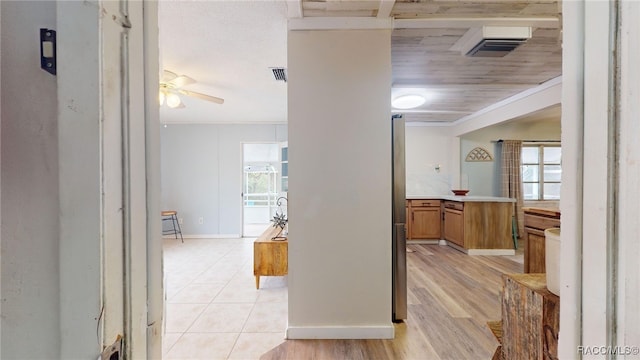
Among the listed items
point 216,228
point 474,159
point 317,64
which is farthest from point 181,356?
point 474,159

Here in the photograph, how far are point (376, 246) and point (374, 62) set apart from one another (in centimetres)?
137

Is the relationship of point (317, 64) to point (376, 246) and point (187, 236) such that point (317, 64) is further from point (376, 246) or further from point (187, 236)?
point (187, 236)

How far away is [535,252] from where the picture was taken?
2715 millimetres

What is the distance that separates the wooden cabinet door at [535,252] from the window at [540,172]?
10.2 feet

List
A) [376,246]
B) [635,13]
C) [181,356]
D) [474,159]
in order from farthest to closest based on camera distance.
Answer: [474,159] < [376,246] < [181,356] < [635,13]

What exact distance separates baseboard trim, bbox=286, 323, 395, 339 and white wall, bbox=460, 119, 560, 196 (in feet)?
14.2

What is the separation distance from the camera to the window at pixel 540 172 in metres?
5.31

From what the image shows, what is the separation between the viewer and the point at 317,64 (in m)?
2.03

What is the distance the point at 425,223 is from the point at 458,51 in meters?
3.22

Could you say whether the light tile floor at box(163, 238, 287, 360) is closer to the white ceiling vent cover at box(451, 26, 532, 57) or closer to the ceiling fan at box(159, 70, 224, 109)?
the ceiling fan at box(159, 70, 224, 109)

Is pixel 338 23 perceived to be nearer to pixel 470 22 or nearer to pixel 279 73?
pixel 470 22

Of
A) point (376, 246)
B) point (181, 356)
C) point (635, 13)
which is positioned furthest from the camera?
point (376, 246)

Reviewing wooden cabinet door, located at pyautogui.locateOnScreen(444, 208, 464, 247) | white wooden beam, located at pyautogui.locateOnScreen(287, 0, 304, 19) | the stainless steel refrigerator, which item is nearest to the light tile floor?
the stainless steel refrigerator

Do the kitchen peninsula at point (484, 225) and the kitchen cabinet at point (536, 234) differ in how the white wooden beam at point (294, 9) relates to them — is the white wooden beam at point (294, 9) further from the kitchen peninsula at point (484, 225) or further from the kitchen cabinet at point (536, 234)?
the kitchen peninsula at point (484, 225)
